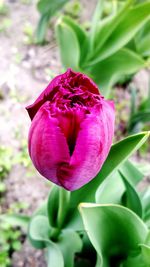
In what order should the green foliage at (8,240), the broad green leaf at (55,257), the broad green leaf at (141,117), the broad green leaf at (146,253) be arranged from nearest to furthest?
the broad green leaf at (146,253) < the broad green leaf at (55,257) < the green foliage at (8,240) < the broad green leaf at (141,117)

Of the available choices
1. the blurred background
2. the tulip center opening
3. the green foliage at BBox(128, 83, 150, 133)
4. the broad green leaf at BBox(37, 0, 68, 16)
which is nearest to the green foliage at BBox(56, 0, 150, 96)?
the blurred background

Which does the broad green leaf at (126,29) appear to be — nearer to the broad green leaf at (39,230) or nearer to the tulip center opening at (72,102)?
the broad green leaf at (39,230)

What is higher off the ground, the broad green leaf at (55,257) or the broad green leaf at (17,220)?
the broad green leaf at (17,220)

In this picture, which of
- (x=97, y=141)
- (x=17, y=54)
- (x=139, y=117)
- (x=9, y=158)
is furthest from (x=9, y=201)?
(x=97, y=141)

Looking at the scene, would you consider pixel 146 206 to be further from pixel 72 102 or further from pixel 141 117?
pixel 141 117

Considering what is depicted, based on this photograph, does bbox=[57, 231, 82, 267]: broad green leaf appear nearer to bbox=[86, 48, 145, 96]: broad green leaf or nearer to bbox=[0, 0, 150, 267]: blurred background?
bbox=[0, 0, 150, 267]: blurred background

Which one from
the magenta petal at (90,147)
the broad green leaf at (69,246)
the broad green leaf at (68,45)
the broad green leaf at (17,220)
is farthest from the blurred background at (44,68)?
the magenta petal at (90,147)
